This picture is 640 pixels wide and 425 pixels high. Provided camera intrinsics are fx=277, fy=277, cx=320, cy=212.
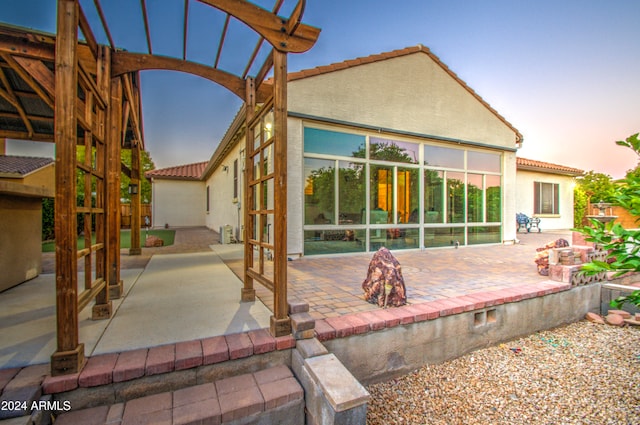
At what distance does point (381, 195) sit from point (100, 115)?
526 centimetres

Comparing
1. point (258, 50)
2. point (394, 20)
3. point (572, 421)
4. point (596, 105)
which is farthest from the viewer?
point (596, 105)

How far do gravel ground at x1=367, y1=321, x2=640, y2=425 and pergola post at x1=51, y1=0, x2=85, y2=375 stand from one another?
6.44ft

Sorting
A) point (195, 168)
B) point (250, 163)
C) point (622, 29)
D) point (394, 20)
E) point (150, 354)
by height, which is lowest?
point (150, 354)

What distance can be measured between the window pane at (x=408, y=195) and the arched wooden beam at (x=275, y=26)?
4.99 m

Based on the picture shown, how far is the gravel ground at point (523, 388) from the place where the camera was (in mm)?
2051

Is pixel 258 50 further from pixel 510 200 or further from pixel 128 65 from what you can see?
pixel 510 200

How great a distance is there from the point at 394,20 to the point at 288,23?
Answer: 655cm

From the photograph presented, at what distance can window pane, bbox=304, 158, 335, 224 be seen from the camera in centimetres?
571

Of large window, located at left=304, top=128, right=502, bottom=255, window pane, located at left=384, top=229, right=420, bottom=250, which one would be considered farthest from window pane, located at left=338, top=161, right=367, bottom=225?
window pane, located at left=384, top=229, right=420, bottom=250

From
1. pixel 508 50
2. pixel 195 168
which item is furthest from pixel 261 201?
pixel 195 168

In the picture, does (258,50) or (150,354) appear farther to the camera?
(258,50)

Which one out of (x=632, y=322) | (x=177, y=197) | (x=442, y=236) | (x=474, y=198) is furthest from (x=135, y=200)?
(x=177, y=197)

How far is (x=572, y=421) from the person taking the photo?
203 centimetres

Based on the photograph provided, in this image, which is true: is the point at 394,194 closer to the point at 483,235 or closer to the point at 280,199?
the point at 483,235
